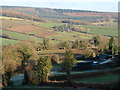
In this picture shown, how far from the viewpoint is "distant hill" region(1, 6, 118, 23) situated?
6855 cm

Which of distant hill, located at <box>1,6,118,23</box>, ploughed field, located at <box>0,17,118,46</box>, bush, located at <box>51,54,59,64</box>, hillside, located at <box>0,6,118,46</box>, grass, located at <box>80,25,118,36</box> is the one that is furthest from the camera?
distant hill, located at <box>1,6,118,23</box>

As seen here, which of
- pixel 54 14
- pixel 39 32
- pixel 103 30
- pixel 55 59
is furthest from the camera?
pixel 54 14

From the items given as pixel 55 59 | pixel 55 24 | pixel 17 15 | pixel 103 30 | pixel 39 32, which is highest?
pixel 17 15

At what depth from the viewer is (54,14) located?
7812 centimetres

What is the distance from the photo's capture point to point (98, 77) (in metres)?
18.0

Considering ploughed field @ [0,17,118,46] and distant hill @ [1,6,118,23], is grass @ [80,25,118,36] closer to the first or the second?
ploughed field @ [0,17,118,46]

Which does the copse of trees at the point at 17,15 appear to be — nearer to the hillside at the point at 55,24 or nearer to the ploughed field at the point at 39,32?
the hillside at the point at 55,24

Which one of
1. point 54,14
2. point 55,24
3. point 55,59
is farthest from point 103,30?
point 55,59

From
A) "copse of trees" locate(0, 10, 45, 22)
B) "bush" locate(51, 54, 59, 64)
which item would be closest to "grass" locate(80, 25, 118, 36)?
"copse of trees" locate(0, 10, 45, 22)

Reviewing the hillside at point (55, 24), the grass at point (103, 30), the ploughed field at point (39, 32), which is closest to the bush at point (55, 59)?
the hillside at point (55, 24)

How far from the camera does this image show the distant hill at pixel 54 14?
6855 centimetres

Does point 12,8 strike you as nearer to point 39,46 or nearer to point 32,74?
point 39,46

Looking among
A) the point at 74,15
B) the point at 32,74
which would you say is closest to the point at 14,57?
the point at 32,74

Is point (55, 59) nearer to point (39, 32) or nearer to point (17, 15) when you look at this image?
point (39, 32)
